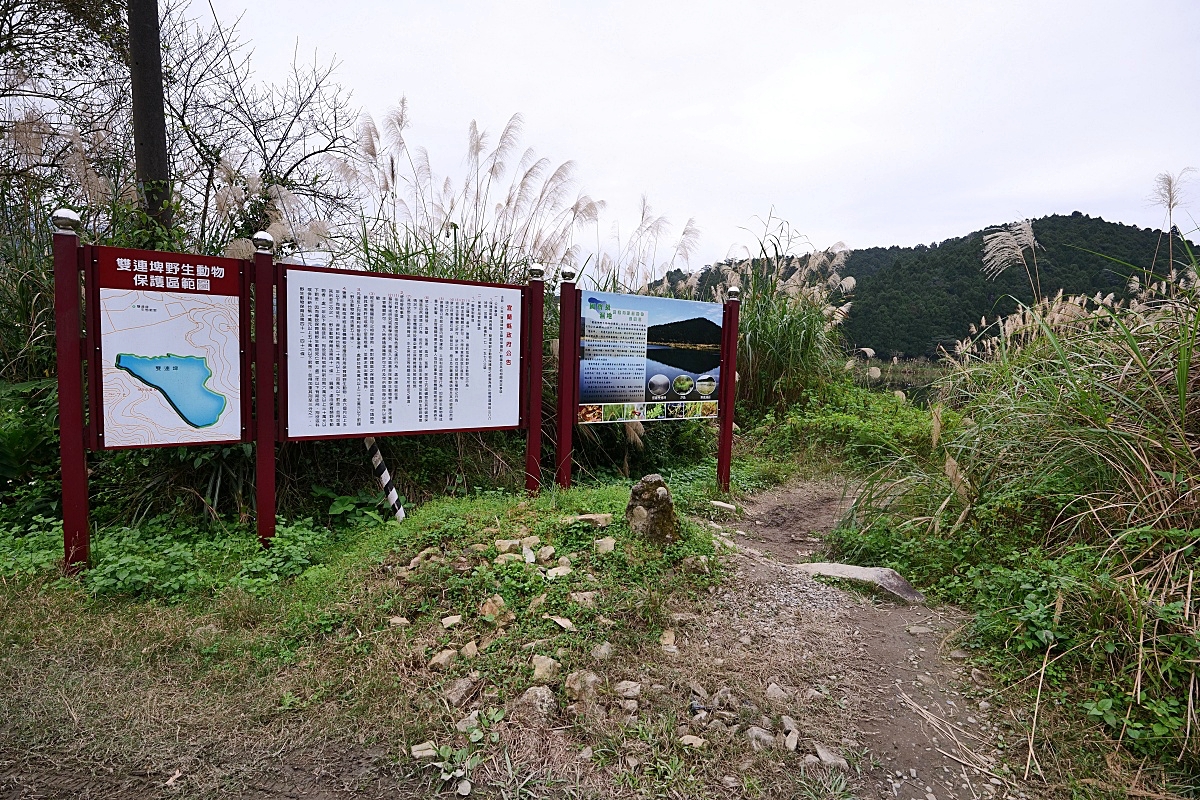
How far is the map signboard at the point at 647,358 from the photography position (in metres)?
5.01

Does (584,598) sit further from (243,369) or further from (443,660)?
(243,369)

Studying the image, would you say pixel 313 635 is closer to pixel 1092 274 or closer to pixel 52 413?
pixel 52 413

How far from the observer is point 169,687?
253 cm

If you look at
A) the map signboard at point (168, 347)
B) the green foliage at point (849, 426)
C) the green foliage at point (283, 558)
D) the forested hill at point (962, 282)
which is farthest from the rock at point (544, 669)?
the green foliage at point (849, 426)

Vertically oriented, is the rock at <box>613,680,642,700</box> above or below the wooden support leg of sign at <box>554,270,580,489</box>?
below

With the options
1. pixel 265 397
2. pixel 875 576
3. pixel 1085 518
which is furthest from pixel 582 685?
pixel 265 397

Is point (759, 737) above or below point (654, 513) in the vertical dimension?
below

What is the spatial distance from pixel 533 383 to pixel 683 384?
137 cm

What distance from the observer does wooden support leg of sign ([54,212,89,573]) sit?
3.33 metres

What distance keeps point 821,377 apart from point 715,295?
1767mm

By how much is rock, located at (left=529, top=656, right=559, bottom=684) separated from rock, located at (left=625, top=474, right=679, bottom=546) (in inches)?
38.7

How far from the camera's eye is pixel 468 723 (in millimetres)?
2285

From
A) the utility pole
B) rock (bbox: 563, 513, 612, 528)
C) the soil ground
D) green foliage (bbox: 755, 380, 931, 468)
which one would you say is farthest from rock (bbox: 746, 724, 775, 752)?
the utility pole

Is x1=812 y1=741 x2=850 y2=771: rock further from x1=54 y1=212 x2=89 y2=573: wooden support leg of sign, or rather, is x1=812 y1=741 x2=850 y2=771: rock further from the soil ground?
x1=54 y1=212 x2=89 y2=573: wooden support leg of sign
